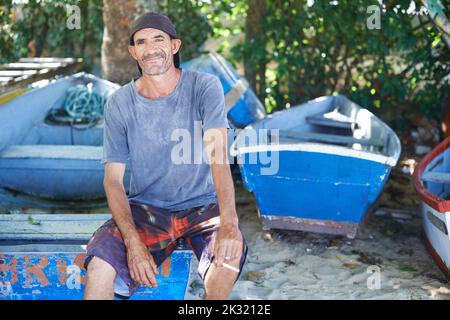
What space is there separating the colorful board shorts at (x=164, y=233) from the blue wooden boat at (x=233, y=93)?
3140mm

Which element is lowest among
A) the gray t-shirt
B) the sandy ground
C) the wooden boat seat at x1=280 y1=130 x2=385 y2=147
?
the sandy ground

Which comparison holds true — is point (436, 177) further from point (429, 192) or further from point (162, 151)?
point (162, 151)

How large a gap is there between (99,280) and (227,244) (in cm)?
59

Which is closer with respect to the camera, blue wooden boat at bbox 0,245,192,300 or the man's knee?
the man's knee

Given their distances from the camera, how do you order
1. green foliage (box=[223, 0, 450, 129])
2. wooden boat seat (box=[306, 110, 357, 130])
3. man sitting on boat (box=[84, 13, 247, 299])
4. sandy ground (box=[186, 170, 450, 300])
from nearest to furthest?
man sitting on boat (box=[84, 13, 247, 299]) < sandy ground (box=[186, 170, 450, 300]) < wooden boat seat (box=[306, 110, 357, 130]) < green foliage (box=[223, 0, 450, 129])

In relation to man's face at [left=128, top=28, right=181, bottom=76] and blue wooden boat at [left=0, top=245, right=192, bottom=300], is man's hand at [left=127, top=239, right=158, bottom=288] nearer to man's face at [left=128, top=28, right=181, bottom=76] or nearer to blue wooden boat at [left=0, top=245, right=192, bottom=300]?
blue wooden boat at [left=0, top=245, right=192, bottom=300]

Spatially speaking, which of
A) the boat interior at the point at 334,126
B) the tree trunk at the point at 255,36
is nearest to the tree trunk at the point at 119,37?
the boat interior at the point at 334,126

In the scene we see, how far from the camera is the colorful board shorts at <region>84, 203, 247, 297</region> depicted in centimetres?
305

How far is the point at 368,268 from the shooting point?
475 centimetres

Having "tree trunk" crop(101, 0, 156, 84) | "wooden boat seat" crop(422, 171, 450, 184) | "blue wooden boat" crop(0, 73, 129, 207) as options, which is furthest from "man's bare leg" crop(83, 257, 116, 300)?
"tree trunk" crop(101, 0, 156, 84)

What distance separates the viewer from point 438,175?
16.8 feet

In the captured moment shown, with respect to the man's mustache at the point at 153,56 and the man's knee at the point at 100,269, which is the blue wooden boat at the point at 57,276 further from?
the man's mustache at the point at 153,56

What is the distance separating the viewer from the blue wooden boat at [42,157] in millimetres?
5438

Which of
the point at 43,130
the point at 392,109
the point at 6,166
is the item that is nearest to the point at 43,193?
the point at 6,166
